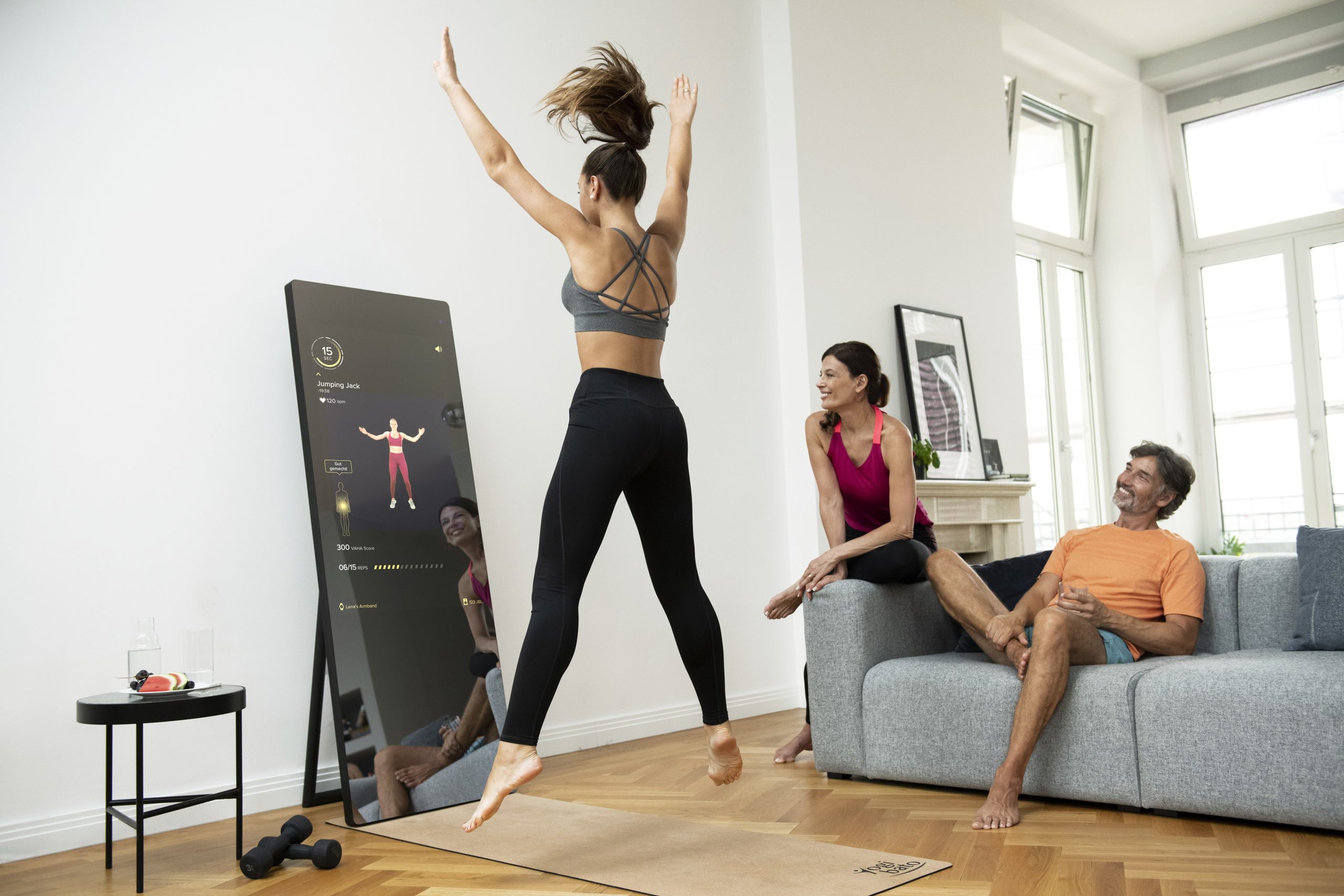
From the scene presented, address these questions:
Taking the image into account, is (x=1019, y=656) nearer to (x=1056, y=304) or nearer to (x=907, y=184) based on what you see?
(x=907, y=184)

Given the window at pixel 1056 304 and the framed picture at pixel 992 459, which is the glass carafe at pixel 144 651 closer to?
the framed picture at pixel 992 459

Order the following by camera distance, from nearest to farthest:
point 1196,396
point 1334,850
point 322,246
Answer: point 1334,850 < point 322,246 < point 1196,396

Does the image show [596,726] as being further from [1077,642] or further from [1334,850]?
[1334,850]

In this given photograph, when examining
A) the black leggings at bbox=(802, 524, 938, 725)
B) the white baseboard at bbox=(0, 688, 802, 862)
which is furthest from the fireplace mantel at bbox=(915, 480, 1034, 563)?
the black leggings at bbox=(802, 524, 938, 725)

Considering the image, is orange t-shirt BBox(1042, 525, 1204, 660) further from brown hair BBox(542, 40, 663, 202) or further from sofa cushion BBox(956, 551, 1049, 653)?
brown hair BBox(542, 40, 663, 202)

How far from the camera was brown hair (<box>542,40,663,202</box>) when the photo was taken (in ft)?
7.55

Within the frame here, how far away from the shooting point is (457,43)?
404cm

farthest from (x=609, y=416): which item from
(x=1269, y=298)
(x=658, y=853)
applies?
(x=1269, y=298)

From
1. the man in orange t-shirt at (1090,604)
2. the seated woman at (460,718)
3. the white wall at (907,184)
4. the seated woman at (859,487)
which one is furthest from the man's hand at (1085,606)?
the white wall at (907,184)

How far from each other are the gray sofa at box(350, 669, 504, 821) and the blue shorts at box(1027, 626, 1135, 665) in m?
1.66

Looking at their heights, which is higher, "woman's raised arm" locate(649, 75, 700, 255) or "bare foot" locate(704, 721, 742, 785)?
"woman's raised arm" locate(649, 75, 700, 255)

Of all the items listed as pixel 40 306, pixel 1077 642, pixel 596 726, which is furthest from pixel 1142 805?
pixel 40 306

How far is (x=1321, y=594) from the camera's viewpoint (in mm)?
2738

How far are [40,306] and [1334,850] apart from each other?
138 inches
